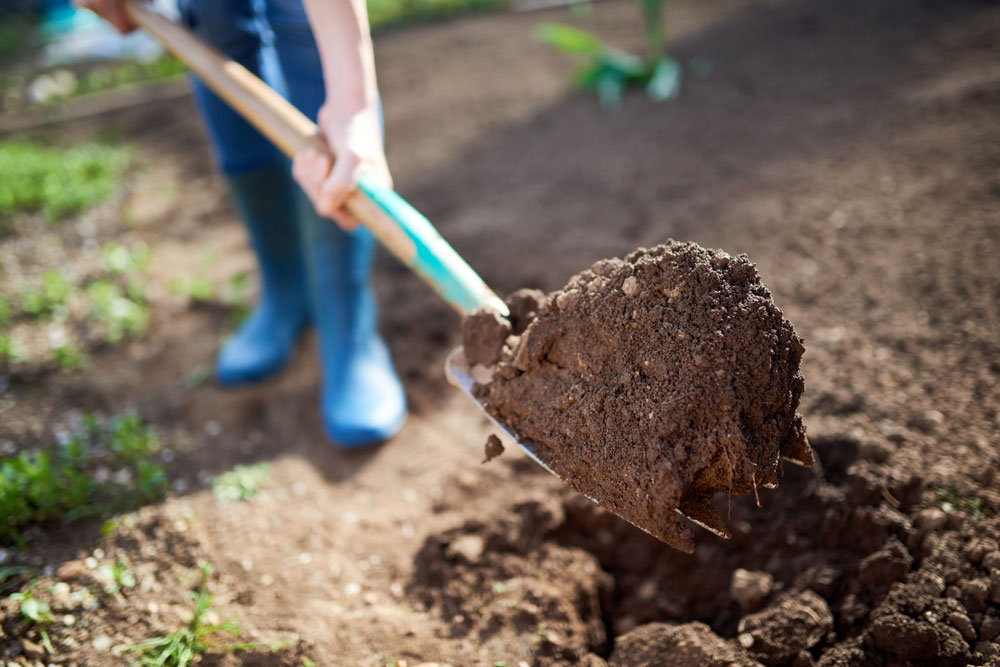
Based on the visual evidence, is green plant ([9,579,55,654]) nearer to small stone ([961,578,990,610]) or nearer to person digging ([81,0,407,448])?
person digging ([81,0,407,448])

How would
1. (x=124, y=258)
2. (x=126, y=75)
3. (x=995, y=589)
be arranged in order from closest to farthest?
(x=995, y=589) → (x=124, y=258) → (x=126, y=75)

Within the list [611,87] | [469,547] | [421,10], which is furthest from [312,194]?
[421,10]

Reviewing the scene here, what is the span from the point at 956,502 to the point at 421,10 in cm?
490

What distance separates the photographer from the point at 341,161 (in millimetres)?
1478

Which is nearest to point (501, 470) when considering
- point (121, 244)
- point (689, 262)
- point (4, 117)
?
point (689, 262)

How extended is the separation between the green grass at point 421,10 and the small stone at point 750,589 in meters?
4.72

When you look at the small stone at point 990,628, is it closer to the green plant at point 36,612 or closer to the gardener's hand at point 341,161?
the gardener's hand at point 341,161

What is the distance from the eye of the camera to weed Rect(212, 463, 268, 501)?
182cm

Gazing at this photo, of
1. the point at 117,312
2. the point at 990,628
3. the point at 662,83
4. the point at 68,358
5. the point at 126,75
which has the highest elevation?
the point at 126,75

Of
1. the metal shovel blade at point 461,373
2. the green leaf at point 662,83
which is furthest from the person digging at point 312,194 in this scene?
the green leaf at point 662,83

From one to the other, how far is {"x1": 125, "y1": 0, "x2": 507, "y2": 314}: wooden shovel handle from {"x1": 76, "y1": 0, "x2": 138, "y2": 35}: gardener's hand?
24cm

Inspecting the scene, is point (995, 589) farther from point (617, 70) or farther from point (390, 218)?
point (617, 70)

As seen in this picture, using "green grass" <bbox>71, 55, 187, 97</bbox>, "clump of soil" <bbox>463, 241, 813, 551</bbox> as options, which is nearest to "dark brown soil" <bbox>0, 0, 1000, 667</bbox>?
"clump of soil" <bbox>463, 241, 813, 551</bbox>

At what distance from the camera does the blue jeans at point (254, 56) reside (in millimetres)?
1754
